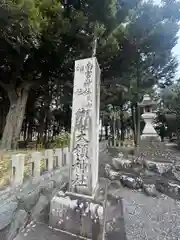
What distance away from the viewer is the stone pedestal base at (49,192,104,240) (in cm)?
237

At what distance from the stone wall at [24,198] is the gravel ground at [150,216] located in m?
1.43

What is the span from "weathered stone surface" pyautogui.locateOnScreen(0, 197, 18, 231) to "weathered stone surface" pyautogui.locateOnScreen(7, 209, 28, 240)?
0.27 feet

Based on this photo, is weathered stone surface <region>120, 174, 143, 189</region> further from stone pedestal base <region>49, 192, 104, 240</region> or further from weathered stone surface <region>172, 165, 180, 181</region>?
stone pedestal base <region>49, 192, 104, 240</region>

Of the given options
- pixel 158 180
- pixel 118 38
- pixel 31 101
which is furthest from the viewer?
pixel 31 101

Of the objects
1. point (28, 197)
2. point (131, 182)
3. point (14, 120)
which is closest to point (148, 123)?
point (131, 182)

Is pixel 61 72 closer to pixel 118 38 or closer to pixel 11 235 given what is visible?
pixel 118 38

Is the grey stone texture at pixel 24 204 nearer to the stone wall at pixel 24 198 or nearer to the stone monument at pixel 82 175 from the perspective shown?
the stone wall at pixel 24 198

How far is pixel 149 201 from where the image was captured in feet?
14.0

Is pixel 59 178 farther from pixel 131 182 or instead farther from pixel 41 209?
pixel 131 182

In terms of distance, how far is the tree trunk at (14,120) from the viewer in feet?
24.8

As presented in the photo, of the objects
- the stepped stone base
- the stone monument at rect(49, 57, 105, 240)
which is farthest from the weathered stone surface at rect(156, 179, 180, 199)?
the stone monument at rect(49, 57, 105, 240)

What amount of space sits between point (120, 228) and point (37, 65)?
7101 mm

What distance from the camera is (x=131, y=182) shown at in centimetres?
483

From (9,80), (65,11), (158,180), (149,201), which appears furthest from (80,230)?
A: (9,80)
